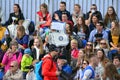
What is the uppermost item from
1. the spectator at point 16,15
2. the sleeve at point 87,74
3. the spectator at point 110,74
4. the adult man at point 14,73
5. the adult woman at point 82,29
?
the spectator at point 16,15

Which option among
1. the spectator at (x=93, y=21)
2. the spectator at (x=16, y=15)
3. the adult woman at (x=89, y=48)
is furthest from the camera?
the spectator at (x=16, y=15)

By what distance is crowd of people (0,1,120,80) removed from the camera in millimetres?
27266

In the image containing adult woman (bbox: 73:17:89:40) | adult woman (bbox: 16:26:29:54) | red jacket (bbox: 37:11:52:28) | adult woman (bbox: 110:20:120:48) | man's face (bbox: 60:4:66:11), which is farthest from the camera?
man's face (bbox: 60:4:66:11)

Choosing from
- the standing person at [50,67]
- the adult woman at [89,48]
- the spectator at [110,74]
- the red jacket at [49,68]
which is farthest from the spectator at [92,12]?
the spectator at [110,74]

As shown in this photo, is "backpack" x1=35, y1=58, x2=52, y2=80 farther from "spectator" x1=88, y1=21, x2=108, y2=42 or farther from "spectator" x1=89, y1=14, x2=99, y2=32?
"spectator" x1=89, y1=14, x2=99, y2=32

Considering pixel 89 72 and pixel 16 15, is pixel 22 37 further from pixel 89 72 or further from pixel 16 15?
pixel 89 72

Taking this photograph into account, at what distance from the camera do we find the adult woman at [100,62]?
27.0m

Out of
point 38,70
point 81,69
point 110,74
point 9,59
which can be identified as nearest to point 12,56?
point 9,59

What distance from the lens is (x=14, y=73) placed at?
28.8 m

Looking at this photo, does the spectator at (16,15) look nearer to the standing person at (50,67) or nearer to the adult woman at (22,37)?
the adult woman at (22,37)

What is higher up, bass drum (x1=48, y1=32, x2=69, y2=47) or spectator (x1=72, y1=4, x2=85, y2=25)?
spectator (x1=72, y1=4, x2=85, y2=25)

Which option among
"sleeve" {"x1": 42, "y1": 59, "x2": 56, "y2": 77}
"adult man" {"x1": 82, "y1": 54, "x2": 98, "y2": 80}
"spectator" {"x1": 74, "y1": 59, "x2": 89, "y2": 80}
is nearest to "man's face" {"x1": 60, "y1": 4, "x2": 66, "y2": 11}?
"spectator" {"x1": 74, "y1": 59, "x2": 89, "y2": 80}

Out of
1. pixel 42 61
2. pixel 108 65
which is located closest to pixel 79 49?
pixel 42 61

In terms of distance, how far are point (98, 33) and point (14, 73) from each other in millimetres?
3648
